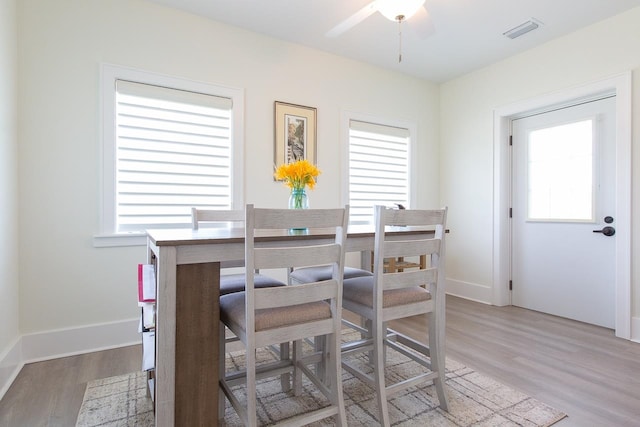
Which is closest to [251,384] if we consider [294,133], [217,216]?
[217,216]

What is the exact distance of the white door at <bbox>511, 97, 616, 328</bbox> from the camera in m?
3.09

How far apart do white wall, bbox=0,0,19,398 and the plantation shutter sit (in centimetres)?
59

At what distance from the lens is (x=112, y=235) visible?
8.49 ft

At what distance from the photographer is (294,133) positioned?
3.38 metres

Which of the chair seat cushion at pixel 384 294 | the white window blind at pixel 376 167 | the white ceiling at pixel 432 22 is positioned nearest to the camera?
the chair seat cushion at pixel 384 294

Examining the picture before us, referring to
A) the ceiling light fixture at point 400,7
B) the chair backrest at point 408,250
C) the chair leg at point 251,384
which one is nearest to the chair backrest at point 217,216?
the chair backrest at point 408,250

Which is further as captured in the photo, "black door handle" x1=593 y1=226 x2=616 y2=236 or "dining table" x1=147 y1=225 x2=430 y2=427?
"black door handle" x1=593 y1=226 x2=616 y2=236

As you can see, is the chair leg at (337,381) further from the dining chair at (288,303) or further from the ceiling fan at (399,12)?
the ceiling fan at (399,12)

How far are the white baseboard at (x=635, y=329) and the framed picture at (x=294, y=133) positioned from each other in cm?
303

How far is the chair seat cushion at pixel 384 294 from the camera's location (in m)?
1.71

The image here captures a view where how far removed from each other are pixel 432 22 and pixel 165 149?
2284 millimetres

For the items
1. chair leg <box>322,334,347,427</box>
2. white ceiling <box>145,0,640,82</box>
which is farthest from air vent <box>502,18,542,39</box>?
chair leg <box>322,334,347,427</box>

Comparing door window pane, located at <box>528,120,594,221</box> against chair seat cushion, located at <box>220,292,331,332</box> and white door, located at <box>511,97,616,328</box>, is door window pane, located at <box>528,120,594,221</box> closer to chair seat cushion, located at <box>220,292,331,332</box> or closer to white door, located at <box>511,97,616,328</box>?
white door, located at <box>511,97,616,328</box>

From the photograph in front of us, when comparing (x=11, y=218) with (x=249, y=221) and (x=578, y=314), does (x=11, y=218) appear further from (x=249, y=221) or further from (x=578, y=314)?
(x=578, y=314)
